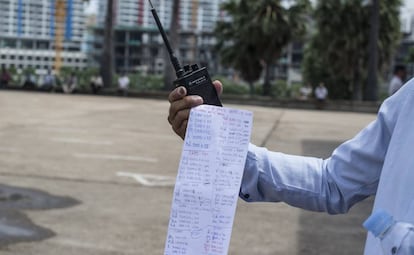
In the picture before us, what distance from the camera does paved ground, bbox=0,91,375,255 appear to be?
5.21 meters

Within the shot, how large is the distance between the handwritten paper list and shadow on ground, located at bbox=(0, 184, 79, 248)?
12.6 feet

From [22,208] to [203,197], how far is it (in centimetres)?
512

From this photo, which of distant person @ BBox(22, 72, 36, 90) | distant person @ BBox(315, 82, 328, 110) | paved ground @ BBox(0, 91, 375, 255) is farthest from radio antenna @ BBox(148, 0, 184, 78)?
distant person @ BBox(22, 72, 36, 90)

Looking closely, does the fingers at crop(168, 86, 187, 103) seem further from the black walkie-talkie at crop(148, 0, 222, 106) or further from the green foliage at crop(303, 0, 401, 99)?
the green foliage at crop(303, 0, 401, 99)

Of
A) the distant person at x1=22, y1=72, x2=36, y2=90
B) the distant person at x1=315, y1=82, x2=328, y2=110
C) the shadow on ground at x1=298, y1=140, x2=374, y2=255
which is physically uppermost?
the shadow on ground at x1=298, y1=140, x2=374, y2=255

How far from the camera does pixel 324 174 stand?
1788 millimetres

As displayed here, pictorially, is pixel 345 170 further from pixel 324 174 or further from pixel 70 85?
pixel 70 85

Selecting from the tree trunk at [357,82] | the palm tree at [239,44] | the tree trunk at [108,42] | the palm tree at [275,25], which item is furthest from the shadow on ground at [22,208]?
the palm tree at [239,44]

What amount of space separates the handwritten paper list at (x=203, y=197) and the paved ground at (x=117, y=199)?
11.7 ft

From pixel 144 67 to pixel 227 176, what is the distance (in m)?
77.4

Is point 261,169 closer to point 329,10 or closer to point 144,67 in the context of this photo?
point 329,10

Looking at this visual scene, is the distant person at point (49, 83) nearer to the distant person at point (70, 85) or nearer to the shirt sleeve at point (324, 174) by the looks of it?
the distant person at point (70, 85)

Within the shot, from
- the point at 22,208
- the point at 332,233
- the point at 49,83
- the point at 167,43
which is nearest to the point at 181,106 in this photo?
the point at 167,43

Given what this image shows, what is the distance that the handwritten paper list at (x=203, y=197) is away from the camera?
148 centimetres
